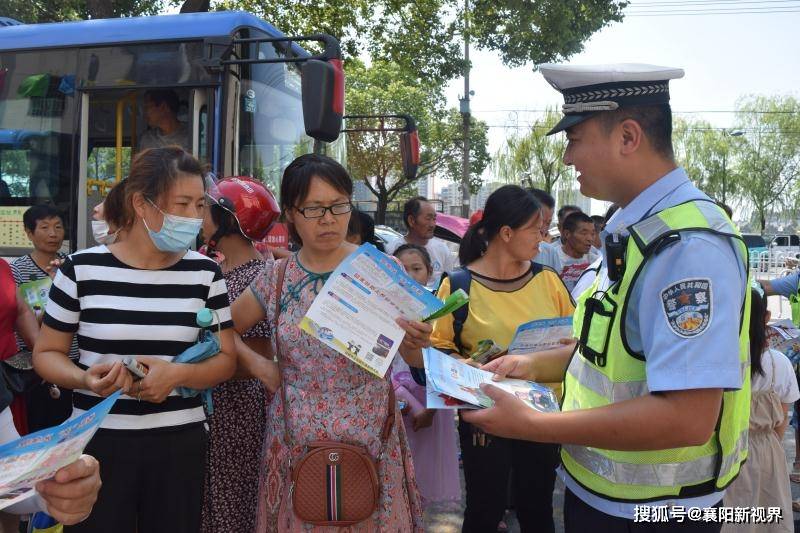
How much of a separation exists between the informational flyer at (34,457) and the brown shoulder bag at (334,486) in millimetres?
1043

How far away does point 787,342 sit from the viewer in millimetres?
4359

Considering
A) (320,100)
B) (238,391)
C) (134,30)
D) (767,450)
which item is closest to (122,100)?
(134,30)

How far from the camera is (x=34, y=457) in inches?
52.3

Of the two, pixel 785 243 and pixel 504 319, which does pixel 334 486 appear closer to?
pixel 504 319

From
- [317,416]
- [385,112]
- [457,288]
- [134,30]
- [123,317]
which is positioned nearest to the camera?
[123,317]

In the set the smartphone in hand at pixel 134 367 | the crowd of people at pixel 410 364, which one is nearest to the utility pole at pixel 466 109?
the crowd of people at pixel 410 364

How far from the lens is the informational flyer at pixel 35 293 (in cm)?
333

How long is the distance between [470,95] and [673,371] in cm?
1904

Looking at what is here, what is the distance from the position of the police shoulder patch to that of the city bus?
3.39m

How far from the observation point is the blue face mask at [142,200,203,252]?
2330 mm

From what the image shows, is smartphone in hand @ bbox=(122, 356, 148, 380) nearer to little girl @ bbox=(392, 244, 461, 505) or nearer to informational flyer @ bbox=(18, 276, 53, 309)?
informational flyer @ bbox=(18, 276, 53, 309)

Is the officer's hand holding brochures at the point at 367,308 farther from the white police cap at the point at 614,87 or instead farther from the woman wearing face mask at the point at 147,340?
the white police cap at the point at 614,87

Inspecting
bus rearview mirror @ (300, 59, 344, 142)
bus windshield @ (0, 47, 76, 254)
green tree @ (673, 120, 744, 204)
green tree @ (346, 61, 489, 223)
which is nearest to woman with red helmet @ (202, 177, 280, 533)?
bus rearview mirror @ (300, 59, 344, 142)

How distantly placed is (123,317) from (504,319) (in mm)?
1639
